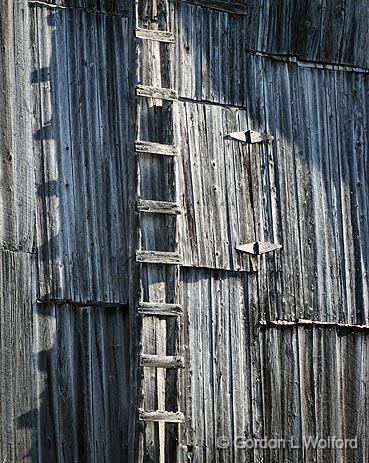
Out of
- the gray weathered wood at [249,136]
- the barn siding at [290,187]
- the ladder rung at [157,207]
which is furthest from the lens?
the gray weathered wood at [249,136]

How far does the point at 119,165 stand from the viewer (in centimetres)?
1366

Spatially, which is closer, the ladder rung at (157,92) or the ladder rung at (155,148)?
the ladder rung at (155,148)

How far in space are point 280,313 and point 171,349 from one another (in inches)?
58.9

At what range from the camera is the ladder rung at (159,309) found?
13141 millimetres

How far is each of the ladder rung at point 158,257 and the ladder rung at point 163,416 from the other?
59.3 inches

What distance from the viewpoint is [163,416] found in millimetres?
12969

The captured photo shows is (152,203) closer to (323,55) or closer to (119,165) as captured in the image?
(119,165)

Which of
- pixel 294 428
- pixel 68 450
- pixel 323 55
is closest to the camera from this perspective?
pixel 68 450

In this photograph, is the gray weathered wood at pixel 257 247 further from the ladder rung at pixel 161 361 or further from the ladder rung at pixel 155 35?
the ladder rung at pixel 155 35

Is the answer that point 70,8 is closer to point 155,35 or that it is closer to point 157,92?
point 155,35

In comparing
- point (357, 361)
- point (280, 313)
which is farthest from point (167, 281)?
point (357, 361)

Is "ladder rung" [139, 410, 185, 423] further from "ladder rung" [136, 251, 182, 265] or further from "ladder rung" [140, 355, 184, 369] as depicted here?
"ladder rung" [136, 251, 182, 265]

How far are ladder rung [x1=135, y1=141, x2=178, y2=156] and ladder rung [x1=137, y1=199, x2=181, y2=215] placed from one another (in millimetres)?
516

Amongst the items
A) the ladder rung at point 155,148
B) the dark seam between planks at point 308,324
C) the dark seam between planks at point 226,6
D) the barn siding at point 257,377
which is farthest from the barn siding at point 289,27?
the dark seam between planks at point 308,324
